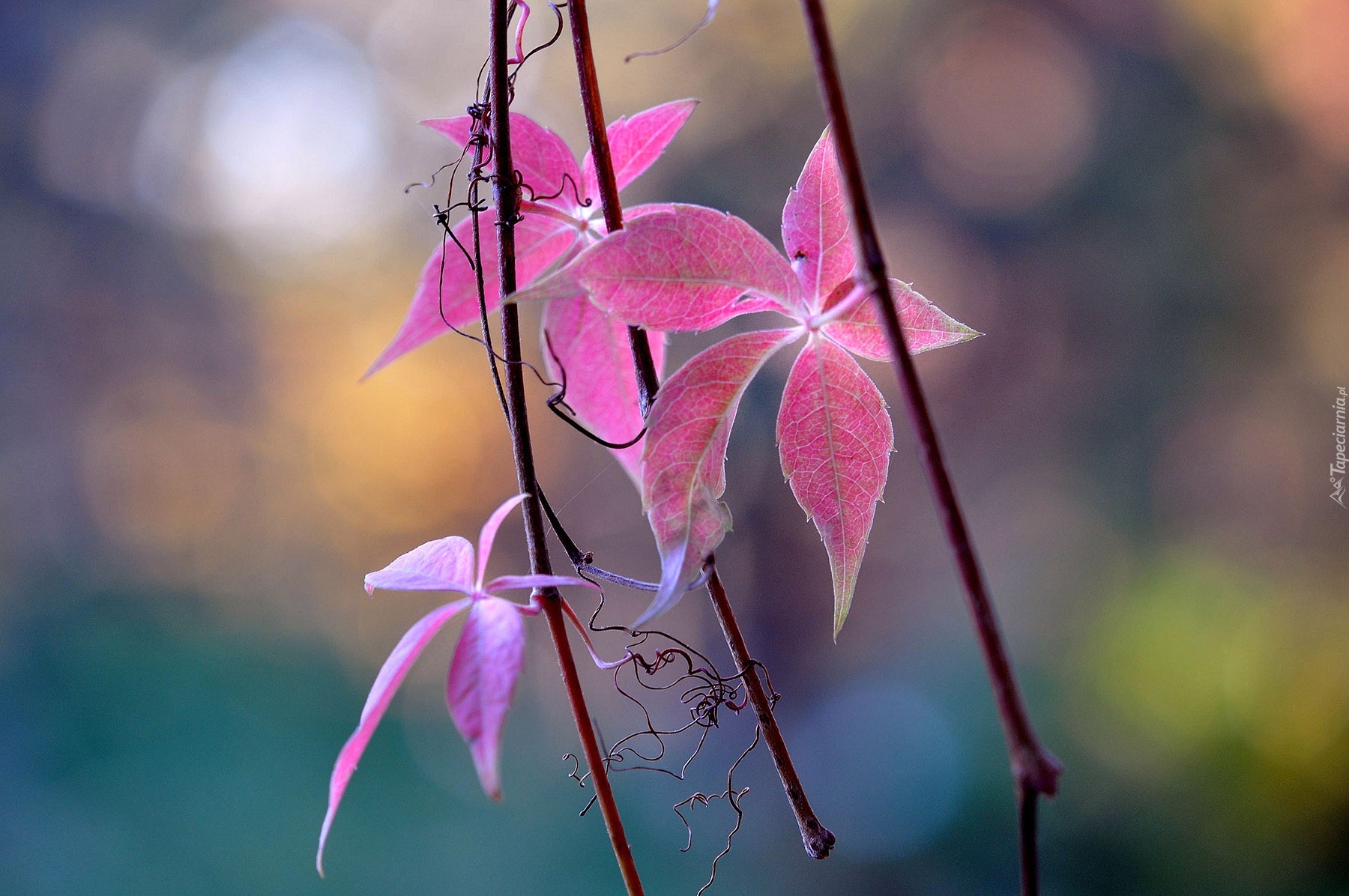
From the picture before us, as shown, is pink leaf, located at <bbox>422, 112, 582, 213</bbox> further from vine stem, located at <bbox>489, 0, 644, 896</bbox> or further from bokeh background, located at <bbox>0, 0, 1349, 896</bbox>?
bokeh background, located at <bbox>0, 0, 1349, 896</bbox>

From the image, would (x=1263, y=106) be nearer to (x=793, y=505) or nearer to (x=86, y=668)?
(x=793, y=505)

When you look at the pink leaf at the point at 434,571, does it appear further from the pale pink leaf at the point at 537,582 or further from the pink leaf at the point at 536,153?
the pink leaf at the point at 536,153

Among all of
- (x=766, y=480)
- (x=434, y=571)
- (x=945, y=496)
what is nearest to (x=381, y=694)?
(x=434, y=571)

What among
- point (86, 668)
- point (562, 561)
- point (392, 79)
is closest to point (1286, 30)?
point (562, 561)

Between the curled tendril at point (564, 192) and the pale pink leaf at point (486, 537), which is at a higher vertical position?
the curled tendril at point (564, 192)

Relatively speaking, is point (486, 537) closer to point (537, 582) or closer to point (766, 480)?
point (537, 582)

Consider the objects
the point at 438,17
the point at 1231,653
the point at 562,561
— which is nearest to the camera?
the point at 562,561

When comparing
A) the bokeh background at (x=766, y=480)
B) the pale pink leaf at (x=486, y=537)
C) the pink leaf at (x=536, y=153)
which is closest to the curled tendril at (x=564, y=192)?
the pink leaf at (x=536, y=153)
